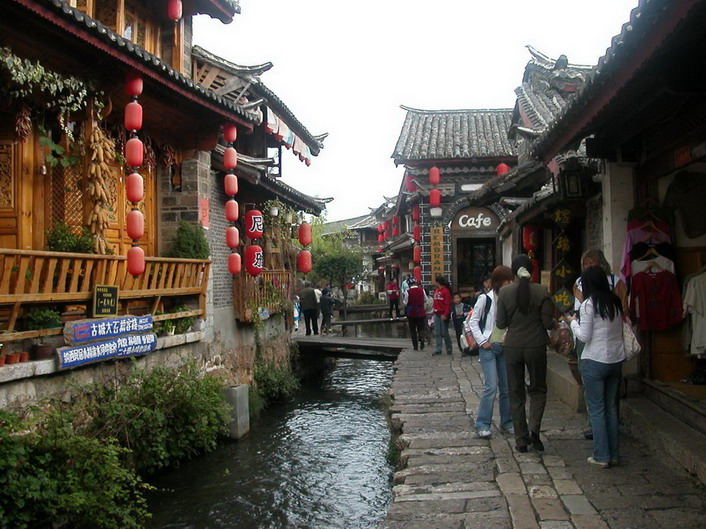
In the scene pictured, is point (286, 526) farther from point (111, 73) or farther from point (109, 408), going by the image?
point (111, 73)

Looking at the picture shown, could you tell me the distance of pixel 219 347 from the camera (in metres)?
11.4

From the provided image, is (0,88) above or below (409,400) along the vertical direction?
above

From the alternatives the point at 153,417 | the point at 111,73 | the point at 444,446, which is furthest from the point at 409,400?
the point at 111,73

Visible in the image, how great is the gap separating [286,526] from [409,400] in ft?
9.15

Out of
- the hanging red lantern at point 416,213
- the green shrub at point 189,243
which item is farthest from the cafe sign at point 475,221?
the green shrub at point 189,243

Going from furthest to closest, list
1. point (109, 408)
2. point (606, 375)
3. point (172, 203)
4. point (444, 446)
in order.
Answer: point (172, 203) < point (109, 408) < point (444, 446) < point (606, 375)

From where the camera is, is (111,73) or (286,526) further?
(111,73)

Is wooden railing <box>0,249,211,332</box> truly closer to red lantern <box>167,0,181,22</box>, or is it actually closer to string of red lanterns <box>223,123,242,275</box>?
string of red lanterns <box>223,123,242,275</box>

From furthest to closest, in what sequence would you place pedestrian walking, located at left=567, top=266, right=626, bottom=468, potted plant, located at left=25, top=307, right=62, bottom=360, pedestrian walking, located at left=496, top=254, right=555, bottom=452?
1. potted plant, located at left=25, top=307, right=62, bottom=360
2. pedestrian walking, located at left=496, top=254, right=555, bottom=452
3. pedestrian walking, located at left=567, top=266, right=626, bottom=468

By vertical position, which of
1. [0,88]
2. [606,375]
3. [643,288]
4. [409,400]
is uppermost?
[0,88]

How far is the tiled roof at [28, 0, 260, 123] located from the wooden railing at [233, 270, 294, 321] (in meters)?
4.22

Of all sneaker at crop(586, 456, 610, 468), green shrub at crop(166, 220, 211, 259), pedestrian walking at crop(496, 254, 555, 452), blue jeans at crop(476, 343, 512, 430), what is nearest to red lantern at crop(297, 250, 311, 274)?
green shrub at crop(166, 220, 211, 259)

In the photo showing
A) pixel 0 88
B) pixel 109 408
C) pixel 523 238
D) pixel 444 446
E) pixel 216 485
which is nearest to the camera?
pixel 444 446

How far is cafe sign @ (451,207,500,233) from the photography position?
2117cm
